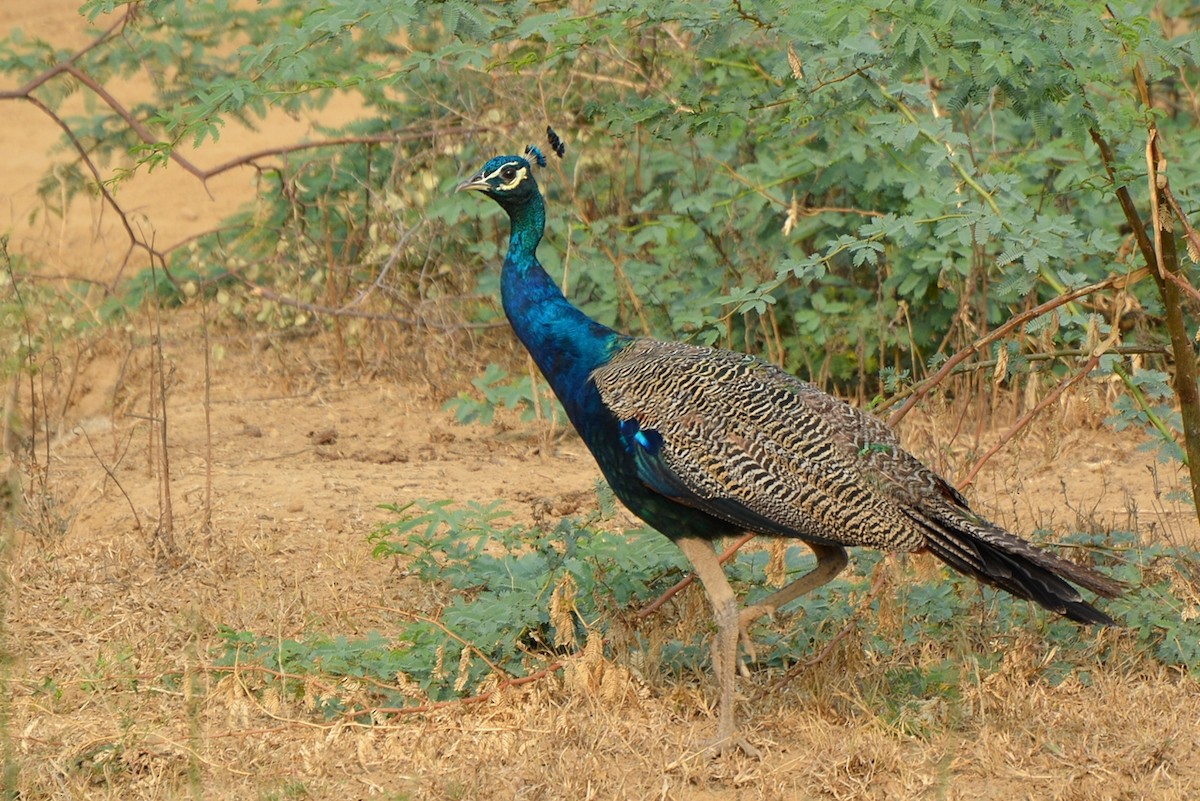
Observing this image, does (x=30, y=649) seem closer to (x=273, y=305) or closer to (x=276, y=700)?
(x=276, y=700)

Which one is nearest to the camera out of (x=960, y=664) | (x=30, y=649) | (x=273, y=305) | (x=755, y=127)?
(x=960, y=664)

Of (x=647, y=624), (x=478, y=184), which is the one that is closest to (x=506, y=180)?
(x=478, y=184)

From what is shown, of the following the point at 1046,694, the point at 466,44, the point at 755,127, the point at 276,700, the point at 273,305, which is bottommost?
the point at 1046,694

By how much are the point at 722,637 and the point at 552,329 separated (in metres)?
0.95

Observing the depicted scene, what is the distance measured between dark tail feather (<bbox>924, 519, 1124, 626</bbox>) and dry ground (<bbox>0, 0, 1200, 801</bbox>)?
0.36 m

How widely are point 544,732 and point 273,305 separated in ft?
12.2

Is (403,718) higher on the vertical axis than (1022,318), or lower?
lower

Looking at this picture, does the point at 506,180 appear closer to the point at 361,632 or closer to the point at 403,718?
the point at 361,632

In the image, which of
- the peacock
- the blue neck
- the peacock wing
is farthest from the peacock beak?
the peacock wing

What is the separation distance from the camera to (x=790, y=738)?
3994 millimetres

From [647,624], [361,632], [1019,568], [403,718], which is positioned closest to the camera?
[1019,568]

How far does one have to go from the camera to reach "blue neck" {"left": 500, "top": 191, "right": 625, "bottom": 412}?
4.21 metres

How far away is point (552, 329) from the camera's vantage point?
427 centimetres

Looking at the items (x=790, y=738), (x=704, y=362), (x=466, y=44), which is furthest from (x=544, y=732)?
(x=466, y=44)
